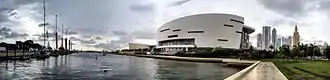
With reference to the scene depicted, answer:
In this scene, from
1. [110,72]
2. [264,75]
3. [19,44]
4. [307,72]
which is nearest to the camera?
[264,75]

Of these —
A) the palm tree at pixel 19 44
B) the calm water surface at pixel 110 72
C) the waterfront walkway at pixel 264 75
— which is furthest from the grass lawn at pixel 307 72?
the palm tree at pixel 19 44

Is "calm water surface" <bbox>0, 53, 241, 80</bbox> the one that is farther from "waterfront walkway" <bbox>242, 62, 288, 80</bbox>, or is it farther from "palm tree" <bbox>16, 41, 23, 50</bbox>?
"palm tree" <bbox>16, 41, 23, 50</bbox>

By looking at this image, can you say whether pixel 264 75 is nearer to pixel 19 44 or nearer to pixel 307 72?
pixel 307 72

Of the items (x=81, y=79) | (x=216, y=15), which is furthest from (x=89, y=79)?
(x=216, y=15)

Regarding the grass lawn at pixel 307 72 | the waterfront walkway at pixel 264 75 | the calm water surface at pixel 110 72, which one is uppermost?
the waterfront walkway at pixel 264 75

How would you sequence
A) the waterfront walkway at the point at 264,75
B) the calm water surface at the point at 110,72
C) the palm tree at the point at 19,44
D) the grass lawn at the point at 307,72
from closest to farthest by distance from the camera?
the waterfront walkway at the point at 264,75 → the grass lawn at the point at 307,72 → the calm water surface at the point at 110,72 → the palm tree at the point at 19,44

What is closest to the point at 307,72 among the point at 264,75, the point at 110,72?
the point at 264,75

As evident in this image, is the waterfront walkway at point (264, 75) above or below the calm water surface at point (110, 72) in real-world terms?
above

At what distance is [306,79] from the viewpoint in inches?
Answer: 918

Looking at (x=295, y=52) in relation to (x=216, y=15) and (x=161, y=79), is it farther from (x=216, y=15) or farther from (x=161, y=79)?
(x=216, y=15)

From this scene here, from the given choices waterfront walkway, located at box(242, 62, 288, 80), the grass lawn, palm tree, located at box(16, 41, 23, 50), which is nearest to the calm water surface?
the grass lawn

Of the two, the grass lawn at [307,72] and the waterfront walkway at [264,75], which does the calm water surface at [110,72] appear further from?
the waterfront walkway at [264,75]

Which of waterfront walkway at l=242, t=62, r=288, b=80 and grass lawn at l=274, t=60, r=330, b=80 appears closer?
waterfront walkway at l=242, t=62, r=288, b=80

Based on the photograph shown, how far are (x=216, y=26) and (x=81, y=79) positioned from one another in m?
169
